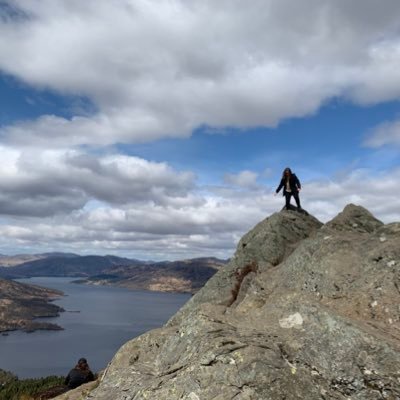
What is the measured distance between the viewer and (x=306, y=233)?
3612 cm

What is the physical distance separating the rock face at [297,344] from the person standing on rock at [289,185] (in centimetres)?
1409

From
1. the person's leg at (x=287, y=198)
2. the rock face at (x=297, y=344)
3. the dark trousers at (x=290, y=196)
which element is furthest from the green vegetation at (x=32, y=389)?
the dark trousers at (x=290, y=196)

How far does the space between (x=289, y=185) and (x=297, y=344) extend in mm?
26038

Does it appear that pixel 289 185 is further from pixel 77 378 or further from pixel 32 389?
pixel 32 389

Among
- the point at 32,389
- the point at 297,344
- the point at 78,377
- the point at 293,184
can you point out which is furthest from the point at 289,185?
the point at 32,389

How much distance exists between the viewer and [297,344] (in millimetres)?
13891

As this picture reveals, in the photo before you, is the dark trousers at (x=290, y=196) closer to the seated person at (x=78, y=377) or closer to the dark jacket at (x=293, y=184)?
the dark jacket at (x=293, y=184)

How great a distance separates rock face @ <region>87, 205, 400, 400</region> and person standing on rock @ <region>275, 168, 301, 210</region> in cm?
1409

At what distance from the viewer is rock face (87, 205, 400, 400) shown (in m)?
11.9

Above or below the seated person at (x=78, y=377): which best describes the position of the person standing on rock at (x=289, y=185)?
above

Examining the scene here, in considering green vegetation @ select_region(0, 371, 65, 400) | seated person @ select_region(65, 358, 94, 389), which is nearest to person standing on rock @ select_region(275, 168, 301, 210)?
seated person @ select_region(65, 358, 94, 389)

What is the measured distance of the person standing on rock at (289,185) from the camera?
1518 inches

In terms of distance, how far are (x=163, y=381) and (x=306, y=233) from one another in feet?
85.2

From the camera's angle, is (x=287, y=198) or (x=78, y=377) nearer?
(x=78, y=377)
